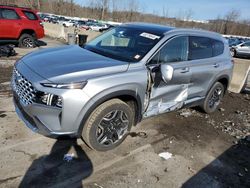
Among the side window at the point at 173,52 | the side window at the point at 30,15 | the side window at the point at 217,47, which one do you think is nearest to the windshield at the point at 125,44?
the side window at the point at 173,52

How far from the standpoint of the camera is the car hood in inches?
129

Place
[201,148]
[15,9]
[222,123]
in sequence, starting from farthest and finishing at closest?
[15,9] → [222,123] → [201,148]

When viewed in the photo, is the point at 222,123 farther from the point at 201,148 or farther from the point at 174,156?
the point at 174,156

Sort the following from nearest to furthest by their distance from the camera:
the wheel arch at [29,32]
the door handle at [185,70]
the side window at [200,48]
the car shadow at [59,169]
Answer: the car shadow at [59,169], the door handle at [185,70], the side window at [200,48], the wheel arch at [29,32]

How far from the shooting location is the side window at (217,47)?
5.49 metres

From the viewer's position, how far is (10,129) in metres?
4.19

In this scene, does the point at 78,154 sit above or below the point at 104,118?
below

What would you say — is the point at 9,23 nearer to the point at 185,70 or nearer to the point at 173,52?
the point at 173,52

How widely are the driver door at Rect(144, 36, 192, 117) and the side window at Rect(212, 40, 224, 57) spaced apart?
1.15m

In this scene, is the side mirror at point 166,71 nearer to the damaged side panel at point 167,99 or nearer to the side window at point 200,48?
the damaged side panel at point 167,99

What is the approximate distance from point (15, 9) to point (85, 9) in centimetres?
7487

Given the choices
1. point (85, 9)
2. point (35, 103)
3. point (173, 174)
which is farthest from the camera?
point (85, 9)

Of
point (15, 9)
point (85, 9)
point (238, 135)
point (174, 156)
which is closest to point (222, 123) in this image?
point (238, 135)

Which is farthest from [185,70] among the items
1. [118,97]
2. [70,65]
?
[70,65]
